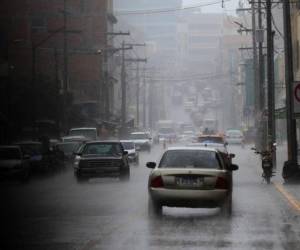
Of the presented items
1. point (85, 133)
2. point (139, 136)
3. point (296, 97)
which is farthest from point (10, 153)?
point (139, 136)

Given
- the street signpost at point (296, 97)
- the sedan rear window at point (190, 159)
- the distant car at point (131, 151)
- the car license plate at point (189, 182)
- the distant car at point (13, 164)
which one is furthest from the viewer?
the distant car at point (131, 151)

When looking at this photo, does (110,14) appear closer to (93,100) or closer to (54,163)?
(93,100)

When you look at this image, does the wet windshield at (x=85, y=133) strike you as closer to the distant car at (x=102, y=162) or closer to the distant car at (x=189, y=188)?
the distant car at (x=102, y=162)

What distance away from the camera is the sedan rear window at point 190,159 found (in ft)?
66.0

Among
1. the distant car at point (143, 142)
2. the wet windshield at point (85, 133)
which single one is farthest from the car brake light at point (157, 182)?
the distant car at point (143, 142)

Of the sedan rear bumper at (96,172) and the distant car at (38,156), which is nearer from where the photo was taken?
the sedan rear bumper at (96,172)

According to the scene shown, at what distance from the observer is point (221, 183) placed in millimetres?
19562

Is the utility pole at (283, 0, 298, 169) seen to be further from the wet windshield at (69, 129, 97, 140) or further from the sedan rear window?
the wet windshield at (69, 129, 97, 140)

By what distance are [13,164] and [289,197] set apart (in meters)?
13.6

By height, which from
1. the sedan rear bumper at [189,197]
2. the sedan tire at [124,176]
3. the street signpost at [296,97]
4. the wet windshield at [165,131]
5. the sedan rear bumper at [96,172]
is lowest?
the sedan tire at [124,176]

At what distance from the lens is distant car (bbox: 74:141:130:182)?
A: 111ft

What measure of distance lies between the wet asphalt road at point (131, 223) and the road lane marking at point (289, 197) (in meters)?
0.19

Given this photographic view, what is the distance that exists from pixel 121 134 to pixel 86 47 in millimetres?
16419

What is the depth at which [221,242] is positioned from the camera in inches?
583
